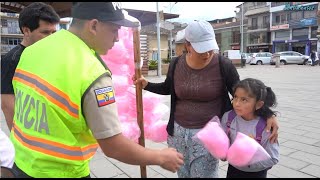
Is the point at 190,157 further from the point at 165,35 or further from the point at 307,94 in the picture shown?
the point at 165,35

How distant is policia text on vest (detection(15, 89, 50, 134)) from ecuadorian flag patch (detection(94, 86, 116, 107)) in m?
0.22

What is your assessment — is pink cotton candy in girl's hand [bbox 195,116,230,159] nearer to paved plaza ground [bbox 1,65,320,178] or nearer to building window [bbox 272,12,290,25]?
paved plaza ground [bbox 1,65,320,178]

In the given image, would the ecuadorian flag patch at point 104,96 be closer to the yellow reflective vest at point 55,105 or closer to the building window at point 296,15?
the yellow reflective vest at point 55,105

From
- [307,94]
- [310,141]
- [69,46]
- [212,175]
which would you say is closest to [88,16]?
[69,46]

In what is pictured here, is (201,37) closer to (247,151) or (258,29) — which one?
(247,151)

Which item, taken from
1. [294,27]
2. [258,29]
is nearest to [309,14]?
[294,27]

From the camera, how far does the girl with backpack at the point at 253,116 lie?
73.6 inches

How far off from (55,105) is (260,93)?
1.32 m

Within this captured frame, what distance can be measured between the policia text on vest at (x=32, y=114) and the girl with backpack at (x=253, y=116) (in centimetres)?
122

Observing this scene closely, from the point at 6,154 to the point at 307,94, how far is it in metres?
8.69

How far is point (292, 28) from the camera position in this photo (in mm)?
38188

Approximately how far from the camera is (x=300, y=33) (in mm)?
37469

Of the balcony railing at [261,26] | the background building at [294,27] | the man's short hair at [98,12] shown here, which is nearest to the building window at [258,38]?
the balcony railing at [261,26]

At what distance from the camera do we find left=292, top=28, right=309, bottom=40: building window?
120 feet
